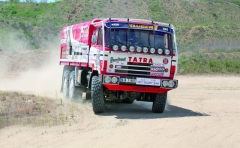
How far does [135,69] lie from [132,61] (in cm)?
26

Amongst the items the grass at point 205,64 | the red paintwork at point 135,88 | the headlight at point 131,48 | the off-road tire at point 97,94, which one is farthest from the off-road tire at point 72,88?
the grass at point 205,64

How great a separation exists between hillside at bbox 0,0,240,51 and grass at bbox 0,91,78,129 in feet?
105

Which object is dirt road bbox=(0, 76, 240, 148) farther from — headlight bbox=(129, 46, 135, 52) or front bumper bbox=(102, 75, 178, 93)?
headlight bbox=(129, 46, 135, 52)

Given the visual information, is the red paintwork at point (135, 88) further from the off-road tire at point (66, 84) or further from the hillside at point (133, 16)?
the hillside at point (133, 16)

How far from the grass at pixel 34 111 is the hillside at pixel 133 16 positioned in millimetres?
32111

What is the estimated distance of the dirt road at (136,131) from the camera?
A: 1004 centimetres

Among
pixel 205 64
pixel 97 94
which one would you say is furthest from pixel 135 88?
pixel 205 64

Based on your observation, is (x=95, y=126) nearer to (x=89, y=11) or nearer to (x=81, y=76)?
(x=81, y=76)

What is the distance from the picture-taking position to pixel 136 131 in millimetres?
11180

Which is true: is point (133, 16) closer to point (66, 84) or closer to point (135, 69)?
point (66, 84)

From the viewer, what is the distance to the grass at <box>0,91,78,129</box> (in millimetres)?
12422

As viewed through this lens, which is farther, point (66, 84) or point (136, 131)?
point (66, 84)

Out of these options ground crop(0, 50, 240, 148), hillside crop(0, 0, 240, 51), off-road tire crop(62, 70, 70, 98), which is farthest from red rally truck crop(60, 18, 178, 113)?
hillside crop(0, 0, 240, 51)

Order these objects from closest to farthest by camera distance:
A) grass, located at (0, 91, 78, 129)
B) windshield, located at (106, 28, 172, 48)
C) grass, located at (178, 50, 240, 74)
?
grass, located at (0, 91, 78, 129) < windshield, located at (106, 28, 172, 48) < grass, located at (178, 50, 240, 74)
